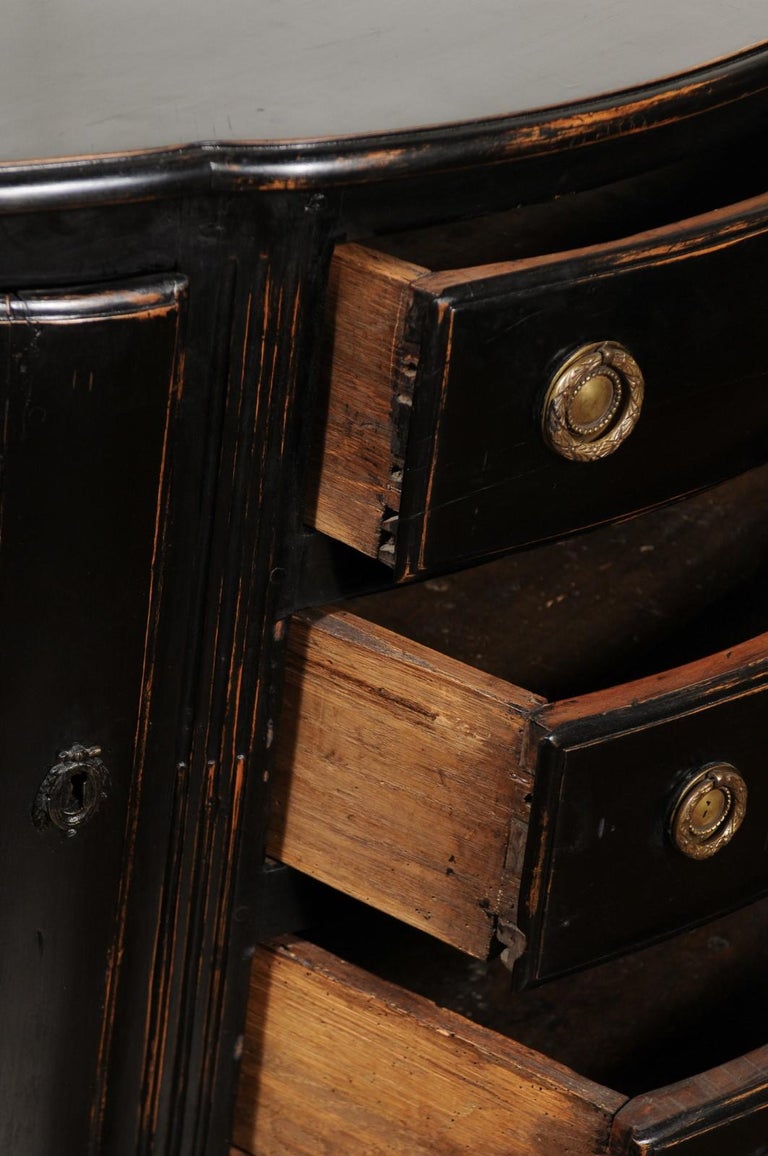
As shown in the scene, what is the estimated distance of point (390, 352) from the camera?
641 millimetres

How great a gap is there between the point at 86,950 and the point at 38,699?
0.11m

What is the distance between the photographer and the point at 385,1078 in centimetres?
78

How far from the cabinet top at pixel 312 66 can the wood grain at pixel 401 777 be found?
0.19 metres

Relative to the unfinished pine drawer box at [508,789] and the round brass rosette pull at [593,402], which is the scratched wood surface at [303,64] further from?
the unfinished pine drawer box at [508,789]

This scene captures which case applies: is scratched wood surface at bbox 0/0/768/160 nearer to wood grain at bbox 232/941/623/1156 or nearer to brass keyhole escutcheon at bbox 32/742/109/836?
brass keyhole escutcheon at bbox 32/742/109/836

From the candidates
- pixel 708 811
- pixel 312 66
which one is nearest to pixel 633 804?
pixel 708 811

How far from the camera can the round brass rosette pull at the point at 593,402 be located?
0.66m

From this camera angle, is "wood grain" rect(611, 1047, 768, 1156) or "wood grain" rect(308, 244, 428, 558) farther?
"wood grain" rect(611, 1047, 768, 1156)

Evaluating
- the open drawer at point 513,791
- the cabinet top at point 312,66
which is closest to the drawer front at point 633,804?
the open drawer at point 513,791

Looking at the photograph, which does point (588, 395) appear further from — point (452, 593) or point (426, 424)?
point (452, 593)

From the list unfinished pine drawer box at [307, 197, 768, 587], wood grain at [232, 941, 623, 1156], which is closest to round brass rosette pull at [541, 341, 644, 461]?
unfinished pine drawer box at [307, 197, 768, 587]

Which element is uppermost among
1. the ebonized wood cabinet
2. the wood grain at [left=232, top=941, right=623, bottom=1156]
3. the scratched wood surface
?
the scratched wood surface

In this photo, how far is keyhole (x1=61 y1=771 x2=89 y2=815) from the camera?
0.68m

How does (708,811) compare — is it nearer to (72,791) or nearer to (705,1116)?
(705,1116)
